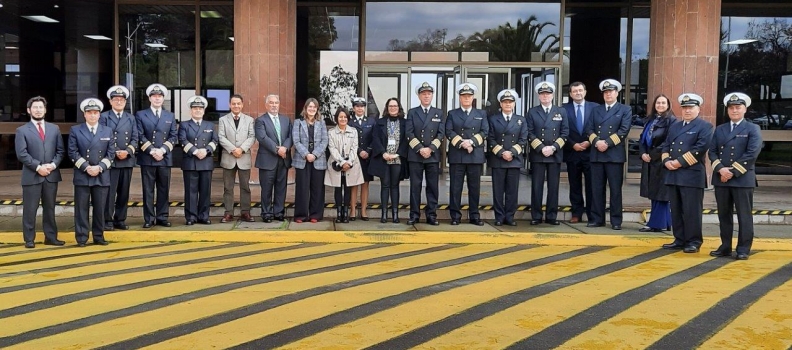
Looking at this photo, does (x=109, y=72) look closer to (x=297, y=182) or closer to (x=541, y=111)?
(x=297, y=182)

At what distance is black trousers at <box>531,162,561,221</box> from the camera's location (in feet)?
38.5

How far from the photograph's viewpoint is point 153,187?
11.2m

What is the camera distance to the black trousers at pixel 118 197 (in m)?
10.5

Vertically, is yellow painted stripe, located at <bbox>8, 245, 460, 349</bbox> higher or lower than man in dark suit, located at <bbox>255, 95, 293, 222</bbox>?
lower

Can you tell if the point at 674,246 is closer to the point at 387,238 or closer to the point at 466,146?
the point at 466,146

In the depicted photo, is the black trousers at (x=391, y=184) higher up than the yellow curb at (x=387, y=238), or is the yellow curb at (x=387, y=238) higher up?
the black trousers at (x=391, y=184)

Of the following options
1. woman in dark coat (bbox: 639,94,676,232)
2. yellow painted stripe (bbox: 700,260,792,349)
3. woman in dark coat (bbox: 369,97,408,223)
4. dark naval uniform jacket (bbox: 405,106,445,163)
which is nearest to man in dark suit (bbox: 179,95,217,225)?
woman in dark coat (bbox: 369,97,408,223)

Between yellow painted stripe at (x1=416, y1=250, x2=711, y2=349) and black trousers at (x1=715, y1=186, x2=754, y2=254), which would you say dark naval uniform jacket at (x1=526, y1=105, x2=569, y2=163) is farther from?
yellow painted stripe at (x1=416, y1=250, x2=711, y2=349)

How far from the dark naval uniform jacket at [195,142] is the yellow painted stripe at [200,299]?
3.02 metres

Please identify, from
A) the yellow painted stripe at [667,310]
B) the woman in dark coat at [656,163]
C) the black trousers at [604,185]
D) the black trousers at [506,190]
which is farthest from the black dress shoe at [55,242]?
the woman in dark coat at [656,163]

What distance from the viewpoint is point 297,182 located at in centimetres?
1155

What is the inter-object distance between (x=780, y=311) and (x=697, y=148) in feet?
11.0

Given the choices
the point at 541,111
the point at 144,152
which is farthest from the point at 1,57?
the point at 541,111

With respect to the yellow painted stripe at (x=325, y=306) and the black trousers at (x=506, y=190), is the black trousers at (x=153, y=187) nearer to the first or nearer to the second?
the yellow painted stripe at (x=325, y=306)
